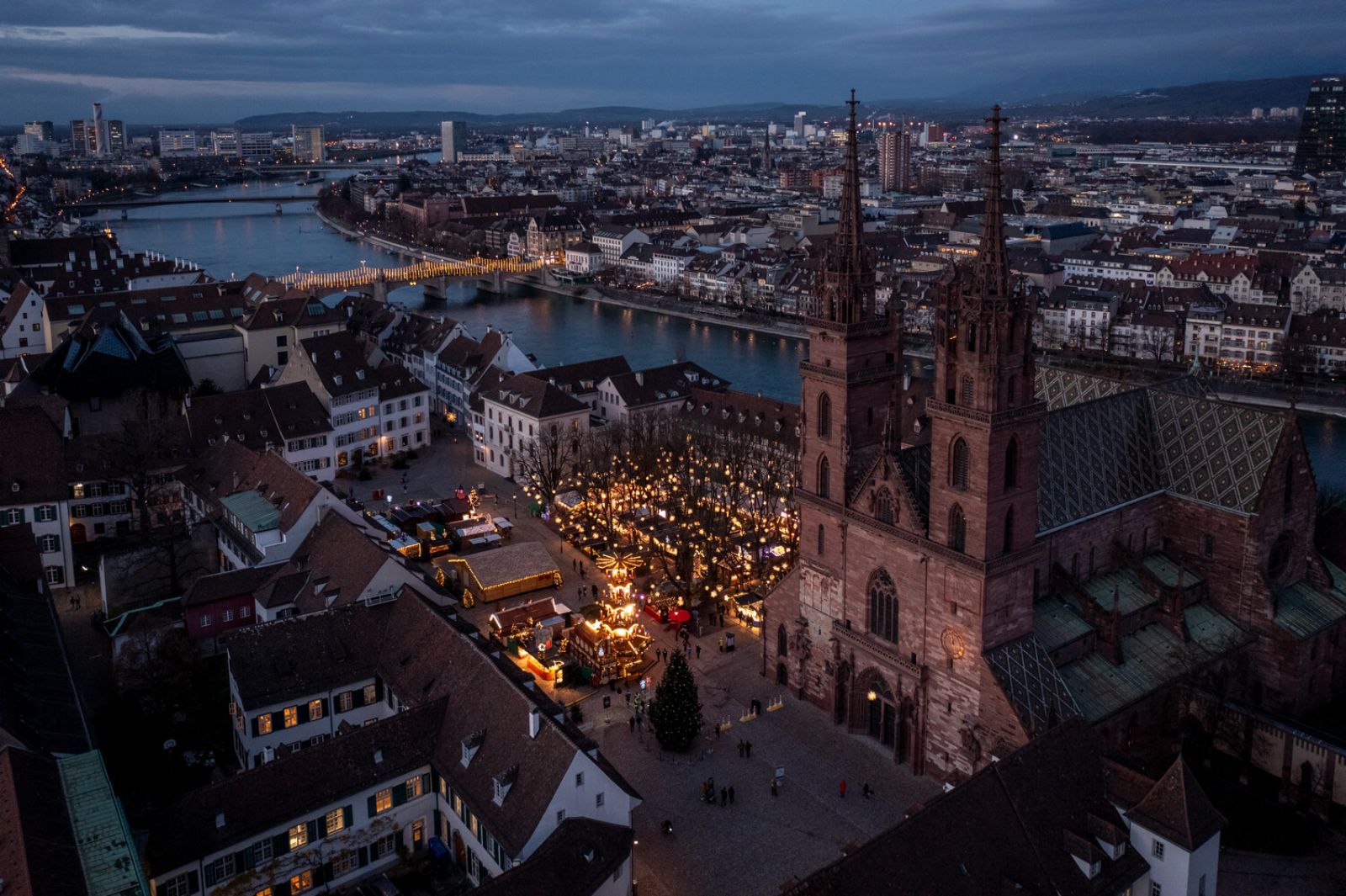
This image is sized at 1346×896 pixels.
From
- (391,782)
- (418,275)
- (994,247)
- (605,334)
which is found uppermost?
(994,247)

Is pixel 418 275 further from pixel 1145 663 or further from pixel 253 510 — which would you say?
pixel 1145 663

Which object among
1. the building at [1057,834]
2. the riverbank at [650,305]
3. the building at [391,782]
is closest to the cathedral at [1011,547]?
the building at [1057,834]

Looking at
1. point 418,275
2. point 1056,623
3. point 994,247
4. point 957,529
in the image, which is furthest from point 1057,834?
point 418,275

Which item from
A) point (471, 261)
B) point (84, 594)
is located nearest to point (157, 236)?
point (471, 261)

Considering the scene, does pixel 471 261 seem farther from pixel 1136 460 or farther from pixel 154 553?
pixel 1136 460

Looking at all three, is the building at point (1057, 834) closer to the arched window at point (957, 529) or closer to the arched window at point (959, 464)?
the arched window at point (957, 529)

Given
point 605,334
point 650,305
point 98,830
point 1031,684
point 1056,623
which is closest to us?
point 98,830
